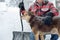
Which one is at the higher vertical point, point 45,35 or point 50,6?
point 50,6

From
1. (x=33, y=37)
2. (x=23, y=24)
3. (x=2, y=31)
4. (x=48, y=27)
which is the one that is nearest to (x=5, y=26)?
(x=2, y=31)

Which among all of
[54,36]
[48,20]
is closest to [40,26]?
[48,20]

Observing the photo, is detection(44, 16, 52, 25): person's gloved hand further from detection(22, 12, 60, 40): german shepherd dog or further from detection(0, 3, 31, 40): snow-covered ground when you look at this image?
detection(0, 3, 31, 40): snow-covered ground

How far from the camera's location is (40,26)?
231 cm

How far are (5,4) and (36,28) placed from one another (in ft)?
2.20

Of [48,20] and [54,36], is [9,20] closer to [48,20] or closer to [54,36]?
[54,36]

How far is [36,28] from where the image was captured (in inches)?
92.6

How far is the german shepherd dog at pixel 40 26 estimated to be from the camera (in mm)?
2258

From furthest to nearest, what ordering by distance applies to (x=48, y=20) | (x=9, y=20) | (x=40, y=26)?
(x=9, y=20) < (x=40, y=26) < (x=48, y=20)

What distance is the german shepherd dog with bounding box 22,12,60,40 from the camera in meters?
2.26

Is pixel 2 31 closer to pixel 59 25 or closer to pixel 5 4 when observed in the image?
pixel 5 4

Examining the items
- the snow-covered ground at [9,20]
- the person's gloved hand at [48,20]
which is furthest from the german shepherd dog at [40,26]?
the snow-covered ground at [9,20]

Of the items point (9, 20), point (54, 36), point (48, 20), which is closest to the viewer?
point (48, 20)

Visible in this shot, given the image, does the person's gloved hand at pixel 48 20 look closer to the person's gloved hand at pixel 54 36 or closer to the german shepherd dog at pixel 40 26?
the german shepherd dog at pixel 40 26
